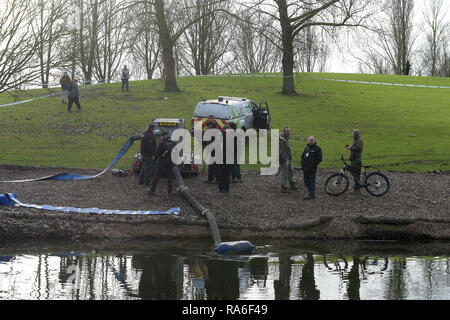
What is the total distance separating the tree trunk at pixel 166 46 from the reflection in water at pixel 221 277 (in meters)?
23.3

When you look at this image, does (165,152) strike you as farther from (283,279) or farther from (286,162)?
(283,279)

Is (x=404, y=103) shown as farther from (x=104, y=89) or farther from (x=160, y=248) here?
(x=160, y=248)

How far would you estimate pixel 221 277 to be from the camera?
1224 centimetres

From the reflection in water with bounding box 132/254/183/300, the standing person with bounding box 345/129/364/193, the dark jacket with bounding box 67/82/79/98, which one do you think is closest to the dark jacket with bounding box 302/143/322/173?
the standing person with bounding box 345/129/364/193

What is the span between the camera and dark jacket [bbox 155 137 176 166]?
59.7ft

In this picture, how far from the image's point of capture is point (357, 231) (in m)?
16.4

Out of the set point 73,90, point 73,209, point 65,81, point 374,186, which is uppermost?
point 65,81

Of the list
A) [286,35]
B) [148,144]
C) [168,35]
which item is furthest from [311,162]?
[168,35]

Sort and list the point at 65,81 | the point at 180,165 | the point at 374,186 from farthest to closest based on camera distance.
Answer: the point at 65,81 → the point at 180,165 → the point at 374,186

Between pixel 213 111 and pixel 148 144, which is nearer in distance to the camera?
pixel 148 144

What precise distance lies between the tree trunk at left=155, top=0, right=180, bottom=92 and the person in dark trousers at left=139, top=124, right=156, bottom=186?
17.2 m

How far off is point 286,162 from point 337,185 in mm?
1693

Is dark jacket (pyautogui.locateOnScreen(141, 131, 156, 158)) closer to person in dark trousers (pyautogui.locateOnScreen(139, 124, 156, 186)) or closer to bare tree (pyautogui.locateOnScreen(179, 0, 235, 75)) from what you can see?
person in dark trousers (pyautogui.locateOnScreen(139, 124, 156, 186))

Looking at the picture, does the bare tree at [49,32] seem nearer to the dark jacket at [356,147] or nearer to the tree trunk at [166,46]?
the dark jacket at [356,147]
